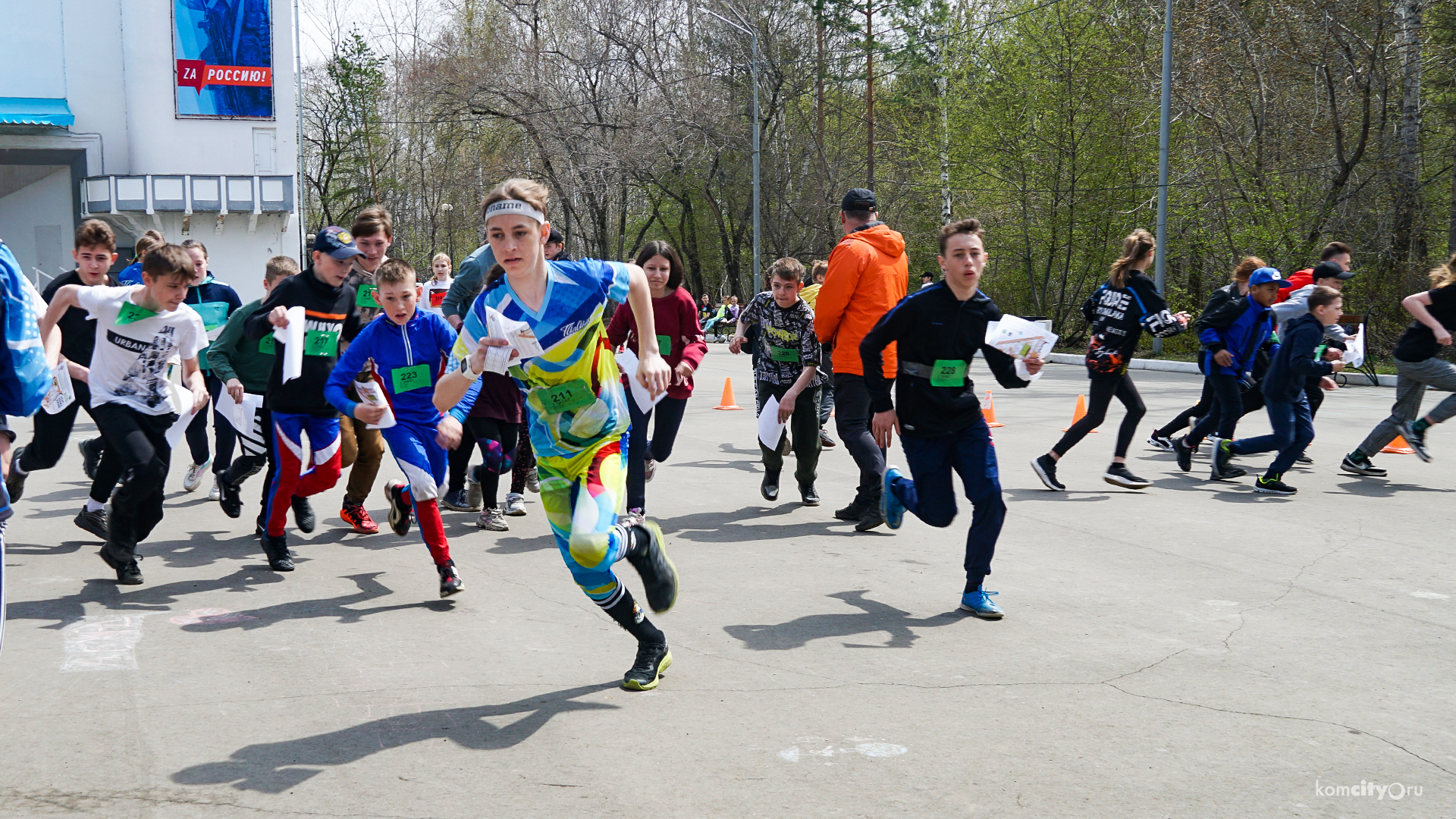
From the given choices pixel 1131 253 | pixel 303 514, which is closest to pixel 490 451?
pixel 303 514

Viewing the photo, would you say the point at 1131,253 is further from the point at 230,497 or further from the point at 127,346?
the point at 127,346

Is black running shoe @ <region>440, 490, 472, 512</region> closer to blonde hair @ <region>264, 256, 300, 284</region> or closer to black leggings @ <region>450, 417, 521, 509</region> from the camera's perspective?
black leggings @ <region>450, 417, 521, 509</region>

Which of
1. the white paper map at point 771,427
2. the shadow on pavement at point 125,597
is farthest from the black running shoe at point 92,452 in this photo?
the white paper map at point 771,427

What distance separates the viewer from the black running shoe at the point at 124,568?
6301 millimetres

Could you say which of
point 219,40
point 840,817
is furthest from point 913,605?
point 219,40

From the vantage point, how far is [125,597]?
612cm

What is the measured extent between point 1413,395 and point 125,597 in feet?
31.0

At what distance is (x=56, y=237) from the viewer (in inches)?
1453

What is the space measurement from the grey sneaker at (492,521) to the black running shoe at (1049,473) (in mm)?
4209

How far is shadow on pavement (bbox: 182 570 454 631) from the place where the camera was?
5.59 m

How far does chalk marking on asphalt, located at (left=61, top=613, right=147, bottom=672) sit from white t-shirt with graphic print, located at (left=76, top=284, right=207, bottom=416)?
1.21m

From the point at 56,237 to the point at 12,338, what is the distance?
38649 mm

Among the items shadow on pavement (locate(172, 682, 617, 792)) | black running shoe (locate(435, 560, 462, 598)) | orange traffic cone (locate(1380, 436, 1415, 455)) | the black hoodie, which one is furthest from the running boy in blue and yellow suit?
orange traffic cone (locate(1380, 436, 1415, 455))

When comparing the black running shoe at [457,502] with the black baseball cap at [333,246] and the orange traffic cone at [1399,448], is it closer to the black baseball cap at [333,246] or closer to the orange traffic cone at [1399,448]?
the black baseball cap at [333,246]
